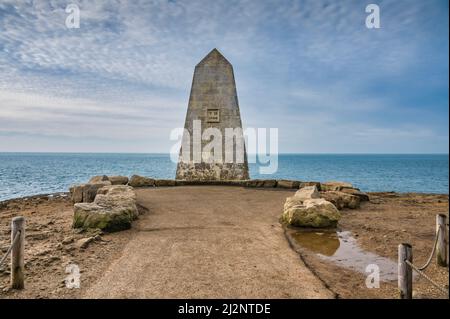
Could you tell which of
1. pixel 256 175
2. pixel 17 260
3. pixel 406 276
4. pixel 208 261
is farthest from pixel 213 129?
pixel 256 175

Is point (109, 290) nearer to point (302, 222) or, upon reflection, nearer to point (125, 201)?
point (125, 201)

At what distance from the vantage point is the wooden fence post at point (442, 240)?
446cm

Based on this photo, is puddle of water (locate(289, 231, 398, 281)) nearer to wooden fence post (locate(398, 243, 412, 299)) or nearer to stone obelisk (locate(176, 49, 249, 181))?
wooden fence post (locate(398, 243, 412, 299))

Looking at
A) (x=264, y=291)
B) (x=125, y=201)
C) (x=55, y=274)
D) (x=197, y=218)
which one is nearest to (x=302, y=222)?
(x=197, y=218)

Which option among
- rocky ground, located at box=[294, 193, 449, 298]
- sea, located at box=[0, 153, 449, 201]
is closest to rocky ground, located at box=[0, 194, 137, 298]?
rocky ground, located at box=[294, 193, 449, 298]

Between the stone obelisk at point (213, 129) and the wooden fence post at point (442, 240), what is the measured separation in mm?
10165

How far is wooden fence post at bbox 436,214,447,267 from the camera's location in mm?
4465

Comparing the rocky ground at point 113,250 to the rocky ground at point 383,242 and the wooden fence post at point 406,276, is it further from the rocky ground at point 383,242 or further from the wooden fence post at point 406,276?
the wooden fence post at point 406,276

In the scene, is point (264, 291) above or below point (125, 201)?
below

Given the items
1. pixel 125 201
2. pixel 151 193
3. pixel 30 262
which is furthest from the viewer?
pixel 151 193

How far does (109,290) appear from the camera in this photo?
4027 millimetres
